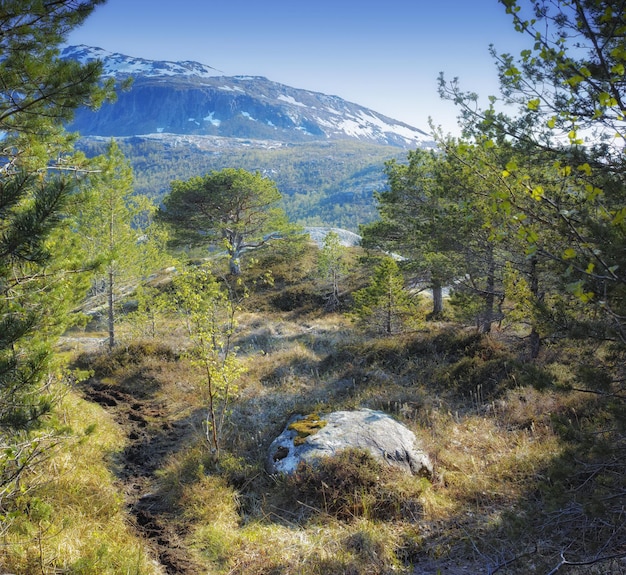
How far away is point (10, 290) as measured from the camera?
4.32 metres

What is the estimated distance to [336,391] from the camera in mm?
10805

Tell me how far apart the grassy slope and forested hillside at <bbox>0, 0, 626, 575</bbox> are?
38 mm

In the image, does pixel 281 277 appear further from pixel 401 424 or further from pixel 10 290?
pixel 10 290

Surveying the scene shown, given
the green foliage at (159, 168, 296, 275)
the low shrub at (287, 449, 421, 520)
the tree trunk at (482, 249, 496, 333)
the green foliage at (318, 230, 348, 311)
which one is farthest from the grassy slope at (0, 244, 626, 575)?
the green foliage at (159, 168, 296, 275)

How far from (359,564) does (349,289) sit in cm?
2283

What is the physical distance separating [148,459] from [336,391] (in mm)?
4943

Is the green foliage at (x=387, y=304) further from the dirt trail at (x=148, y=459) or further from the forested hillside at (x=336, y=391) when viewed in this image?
the dirt trail at (x=148, y=459)

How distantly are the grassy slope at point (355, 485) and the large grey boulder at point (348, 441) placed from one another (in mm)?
342

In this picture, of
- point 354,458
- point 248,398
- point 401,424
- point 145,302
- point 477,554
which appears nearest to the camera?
point 477,554

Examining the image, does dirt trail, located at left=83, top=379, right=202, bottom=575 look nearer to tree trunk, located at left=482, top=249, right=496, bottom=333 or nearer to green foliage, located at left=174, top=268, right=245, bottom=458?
green foliage, located at left=174, top=268, right=245, bottom=458

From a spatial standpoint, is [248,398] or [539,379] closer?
[539,379]

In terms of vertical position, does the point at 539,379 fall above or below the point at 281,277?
above

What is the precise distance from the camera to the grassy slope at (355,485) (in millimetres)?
4082

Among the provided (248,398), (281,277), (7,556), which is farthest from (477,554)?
(281,277)
